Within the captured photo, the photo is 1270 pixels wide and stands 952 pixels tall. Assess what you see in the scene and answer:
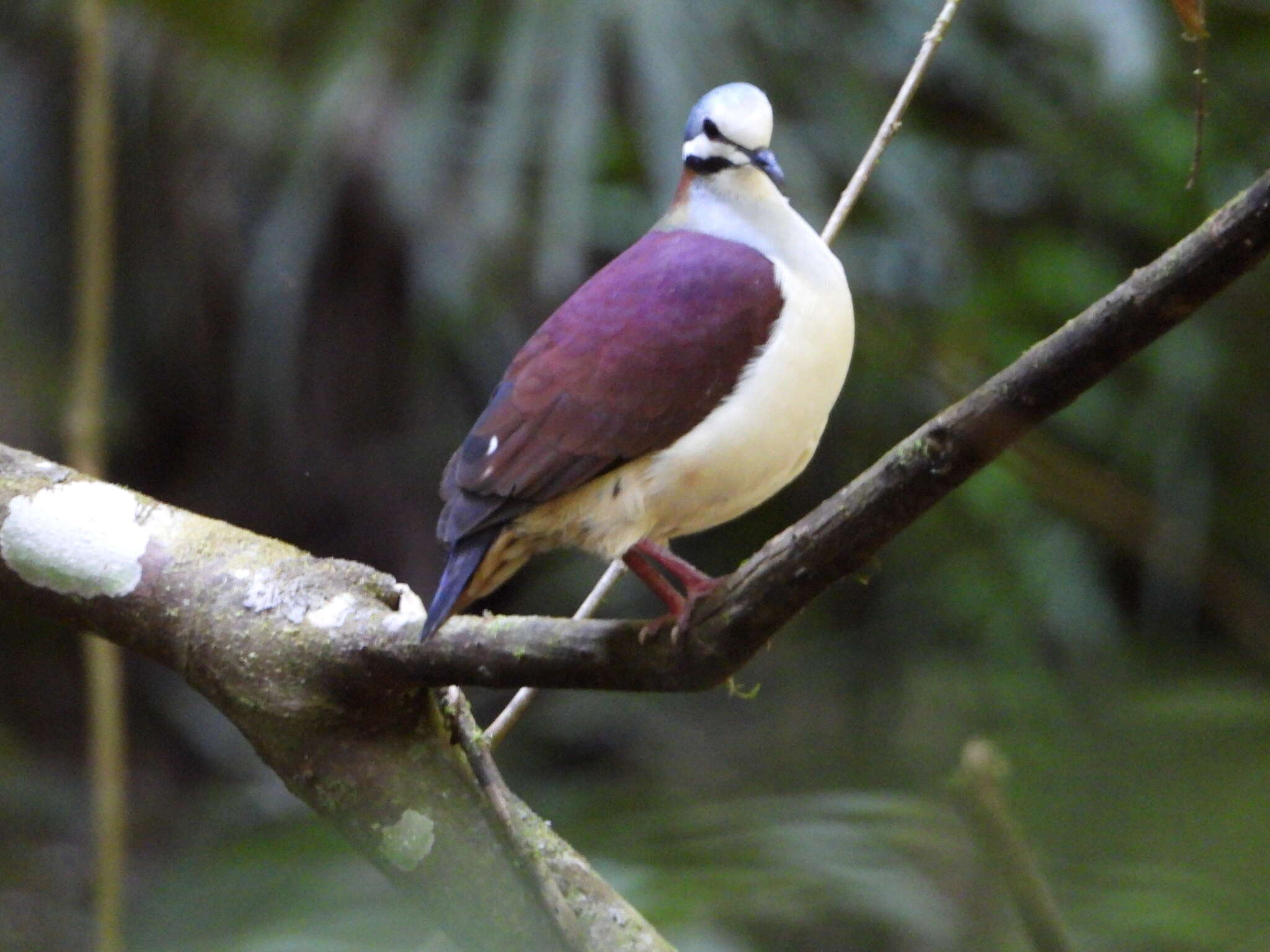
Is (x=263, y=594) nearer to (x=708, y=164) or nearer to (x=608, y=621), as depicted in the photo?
(x=608, y=621)

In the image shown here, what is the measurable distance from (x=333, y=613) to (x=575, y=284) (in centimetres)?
151

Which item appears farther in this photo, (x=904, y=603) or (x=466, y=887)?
(x=904, y=603)

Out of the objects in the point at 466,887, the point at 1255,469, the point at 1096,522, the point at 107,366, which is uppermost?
the point at 107,366

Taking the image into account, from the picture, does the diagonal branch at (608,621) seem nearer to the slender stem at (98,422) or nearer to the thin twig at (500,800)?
the thin twig at (500,800)

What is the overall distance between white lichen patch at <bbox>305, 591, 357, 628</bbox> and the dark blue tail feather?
0.37 feet

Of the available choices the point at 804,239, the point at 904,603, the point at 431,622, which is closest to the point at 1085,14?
the point at 904,603

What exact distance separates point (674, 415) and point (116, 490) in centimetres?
63

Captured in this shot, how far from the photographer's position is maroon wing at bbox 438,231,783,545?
4.87 feet

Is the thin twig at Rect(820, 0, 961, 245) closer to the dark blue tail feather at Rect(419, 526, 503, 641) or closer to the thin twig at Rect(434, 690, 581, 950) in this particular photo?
the dark blue tail feather at Rect(419, 526, 503, 641)

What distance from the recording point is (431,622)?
4.58ft

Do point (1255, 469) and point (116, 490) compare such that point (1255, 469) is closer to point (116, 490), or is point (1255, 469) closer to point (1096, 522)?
point (1096, 522)

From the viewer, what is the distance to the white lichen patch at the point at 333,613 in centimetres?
152

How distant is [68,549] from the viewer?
5.20 ft

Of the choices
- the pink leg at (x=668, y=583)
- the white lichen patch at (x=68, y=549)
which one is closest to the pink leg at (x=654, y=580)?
the pink leg at (x=668, y=583)
